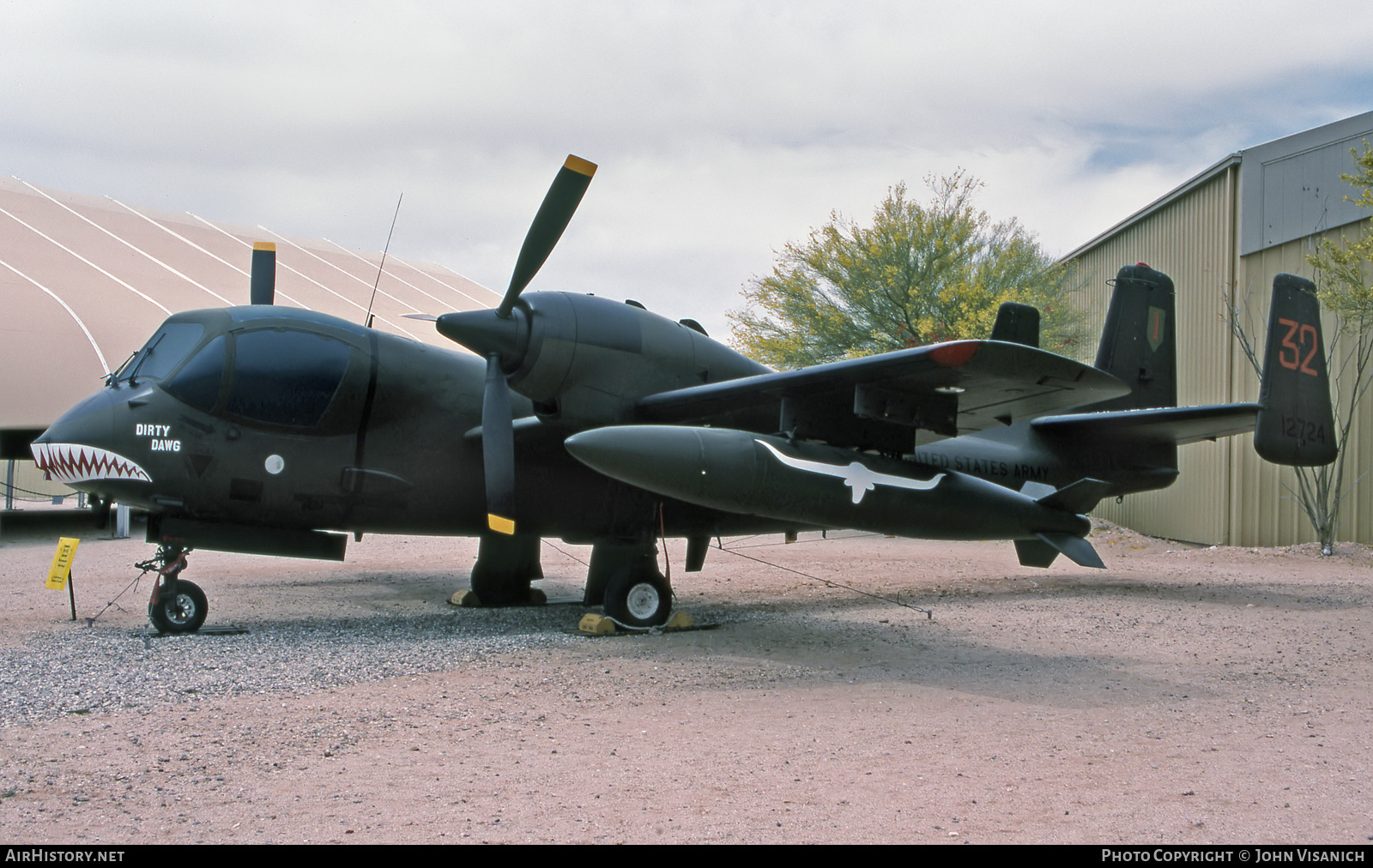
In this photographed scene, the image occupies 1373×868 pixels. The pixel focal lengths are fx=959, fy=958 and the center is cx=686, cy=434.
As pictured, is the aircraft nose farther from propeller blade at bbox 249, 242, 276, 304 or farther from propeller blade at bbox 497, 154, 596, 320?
propeller blade at bbox 497, 154, 596, 320

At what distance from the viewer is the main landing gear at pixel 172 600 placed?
853 cm

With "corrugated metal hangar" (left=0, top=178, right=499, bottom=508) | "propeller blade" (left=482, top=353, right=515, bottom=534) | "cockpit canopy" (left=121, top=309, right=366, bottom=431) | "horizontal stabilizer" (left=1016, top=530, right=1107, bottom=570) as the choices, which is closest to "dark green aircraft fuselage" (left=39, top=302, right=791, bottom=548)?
"cockpit canopy" (left=121, top=309, right=366, bottom=431)

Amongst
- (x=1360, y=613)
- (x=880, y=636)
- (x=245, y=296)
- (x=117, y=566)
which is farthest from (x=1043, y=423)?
(x=245, y=296)

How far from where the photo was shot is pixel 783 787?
14.4ft

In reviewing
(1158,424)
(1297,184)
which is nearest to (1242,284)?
(1297,184)

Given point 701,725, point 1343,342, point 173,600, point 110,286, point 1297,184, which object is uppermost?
point 1297,184

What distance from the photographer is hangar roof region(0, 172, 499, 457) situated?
23.1 metres

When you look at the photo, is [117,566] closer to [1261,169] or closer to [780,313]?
[780,313]

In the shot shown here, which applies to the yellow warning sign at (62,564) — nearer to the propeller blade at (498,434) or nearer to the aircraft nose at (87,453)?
the aircraft nose at (87,453)

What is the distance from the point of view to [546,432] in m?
9.53

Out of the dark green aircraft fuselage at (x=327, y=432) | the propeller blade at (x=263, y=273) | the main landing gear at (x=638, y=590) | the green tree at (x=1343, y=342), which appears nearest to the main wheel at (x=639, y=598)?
the main landing gear at (x=638, y=590)

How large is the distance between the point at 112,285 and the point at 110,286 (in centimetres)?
19

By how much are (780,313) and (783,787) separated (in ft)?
80.1

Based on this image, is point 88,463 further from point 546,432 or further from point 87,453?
point 546,432
